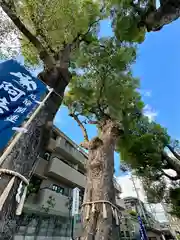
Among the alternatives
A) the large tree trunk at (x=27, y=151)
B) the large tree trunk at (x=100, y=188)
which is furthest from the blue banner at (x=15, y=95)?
the large tree trunk at (x=100, y=188)

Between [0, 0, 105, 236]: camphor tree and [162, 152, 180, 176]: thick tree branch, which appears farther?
[162, 152, 180, 176]: thick tree branch

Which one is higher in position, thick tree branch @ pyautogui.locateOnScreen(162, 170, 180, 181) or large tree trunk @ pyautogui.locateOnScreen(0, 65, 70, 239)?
thick tree branch @ pyautogui.locateOnScreen(162, 170, 180, 181)

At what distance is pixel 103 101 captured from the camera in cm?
634

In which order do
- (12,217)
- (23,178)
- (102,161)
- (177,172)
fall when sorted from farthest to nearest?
(177,172) < (102,161) < (23,178) < (12,217)

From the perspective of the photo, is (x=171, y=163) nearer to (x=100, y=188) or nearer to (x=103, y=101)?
(x=103, y=101)

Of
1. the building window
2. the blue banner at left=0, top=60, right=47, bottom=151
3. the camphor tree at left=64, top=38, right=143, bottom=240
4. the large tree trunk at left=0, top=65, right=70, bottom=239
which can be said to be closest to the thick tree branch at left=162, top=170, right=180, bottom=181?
the camphor tree at left=64, top=38, right=143, bottom=240

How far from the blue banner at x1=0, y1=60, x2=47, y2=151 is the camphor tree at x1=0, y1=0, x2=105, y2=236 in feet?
0.77

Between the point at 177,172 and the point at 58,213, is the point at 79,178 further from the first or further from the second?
the point at 177,172

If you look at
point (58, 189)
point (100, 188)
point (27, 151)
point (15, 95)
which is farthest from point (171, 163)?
point (15, 95)

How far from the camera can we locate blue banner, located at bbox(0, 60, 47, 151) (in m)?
1.60

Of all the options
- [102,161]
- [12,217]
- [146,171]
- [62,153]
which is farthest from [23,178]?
[62,153]

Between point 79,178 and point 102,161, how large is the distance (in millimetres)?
8365

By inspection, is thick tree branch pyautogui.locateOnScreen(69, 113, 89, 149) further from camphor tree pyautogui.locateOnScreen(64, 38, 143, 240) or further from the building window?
the building window

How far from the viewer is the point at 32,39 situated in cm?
362
